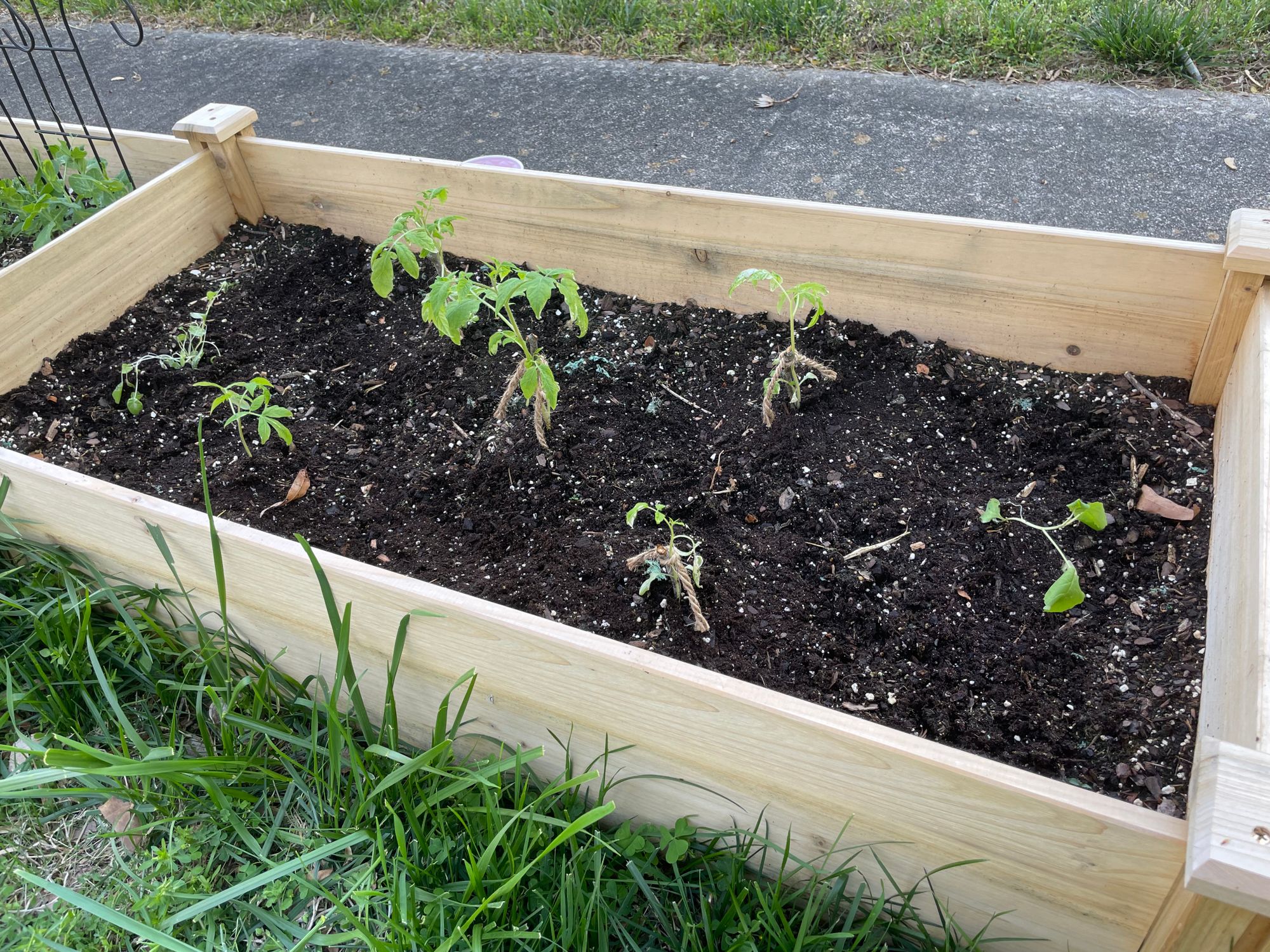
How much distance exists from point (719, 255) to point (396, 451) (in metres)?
0.89

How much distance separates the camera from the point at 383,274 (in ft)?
5.92

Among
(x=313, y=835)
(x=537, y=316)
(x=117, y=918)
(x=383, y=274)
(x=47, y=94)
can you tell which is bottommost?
(x=313, y=835)

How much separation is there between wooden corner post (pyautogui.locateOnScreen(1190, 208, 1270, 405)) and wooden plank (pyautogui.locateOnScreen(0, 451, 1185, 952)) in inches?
42.6

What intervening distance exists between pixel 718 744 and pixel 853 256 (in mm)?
1198

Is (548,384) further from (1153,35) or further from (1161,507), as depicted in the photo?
(1153,35)

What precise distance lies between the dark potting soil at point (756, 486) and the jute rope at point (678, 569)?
0.03 m

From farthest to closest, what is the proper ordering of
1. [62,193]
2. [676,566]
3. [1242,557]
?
[62,193] → [676,566] → [1242,557]

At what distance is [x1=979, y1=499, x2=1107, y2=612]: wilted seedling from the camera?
1300mm

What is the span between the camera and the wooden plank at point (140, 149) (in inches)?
104

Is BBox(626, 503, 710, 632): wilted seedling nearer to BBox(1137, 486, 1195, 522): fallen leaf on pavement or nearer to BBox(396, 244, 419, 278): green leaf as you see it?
BBox(396, 244, 419, 278): green leaf

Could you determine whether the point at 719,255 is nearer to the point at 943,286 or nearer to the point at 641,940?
the point at 943,286

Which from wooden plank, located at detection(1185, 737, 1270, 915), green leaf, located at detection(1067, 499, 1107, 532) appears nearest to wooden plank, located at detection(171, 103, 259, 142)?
green leaf, located at detection(1067, 499, 1107, 532)

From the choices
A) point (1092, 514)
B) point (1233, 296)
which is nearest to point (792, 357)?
point (1092, 514)

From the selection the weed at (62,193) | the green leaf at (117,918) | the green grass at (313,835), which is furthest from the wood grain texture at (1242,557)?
the weed at (62,193)
